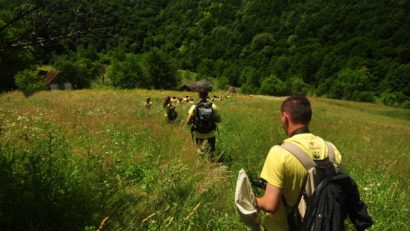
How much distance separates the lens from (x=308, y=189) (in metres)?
3.07

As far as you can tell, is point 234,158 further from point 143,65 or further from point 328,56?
point 328,56

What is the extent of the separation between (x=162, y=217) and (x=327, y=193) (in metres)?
1.98

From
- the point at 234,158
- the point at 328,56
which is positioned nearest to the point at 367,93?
the point at 328,56

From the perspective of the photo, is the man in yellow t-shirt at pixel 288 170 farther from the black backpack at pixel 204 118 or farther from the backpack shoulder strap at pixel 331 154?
the black backpack at pixel 204 118

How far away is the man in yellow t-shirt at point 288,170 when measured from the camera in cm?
302

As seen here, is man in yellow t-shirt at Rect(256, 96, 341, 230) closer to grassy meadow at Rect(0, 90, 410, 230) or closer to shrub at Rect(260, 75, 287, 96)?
grassy meadow at Rect(0, 90, 410, 230)

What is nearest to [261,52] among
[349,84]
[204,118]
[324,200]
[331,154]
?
[349,84]

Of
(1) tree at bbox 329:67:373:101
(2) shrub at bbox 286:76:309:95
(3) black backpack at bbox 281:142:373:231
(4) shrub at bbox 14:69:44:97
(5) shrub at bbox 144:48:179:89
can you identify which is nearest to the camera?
(3) black backpack at bbox 281:142:373:231

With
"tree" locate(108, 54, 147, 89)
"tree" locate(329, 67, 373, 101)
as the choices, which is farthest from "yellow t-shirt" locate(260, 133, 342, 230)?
"tree" locate(329, 67, 373, 101)

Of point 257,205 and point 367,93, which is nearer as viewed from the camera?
point 257,205

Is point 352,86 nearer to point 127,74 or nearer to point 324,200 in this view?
point 127,74

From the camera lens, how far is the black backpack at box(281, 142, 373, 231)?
2.90 m

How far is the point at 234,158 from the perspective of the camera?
8344 millimetres

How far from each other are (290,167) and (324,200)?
1.24 feet
